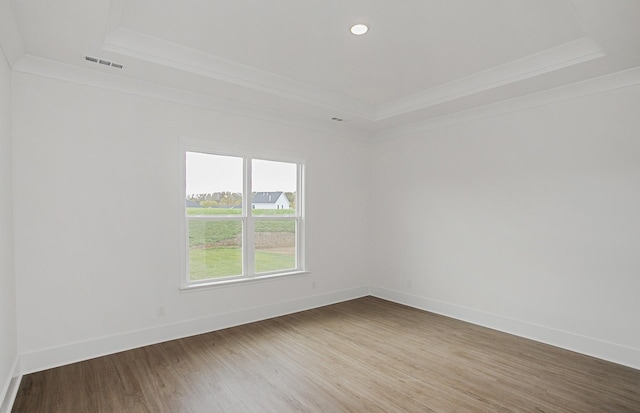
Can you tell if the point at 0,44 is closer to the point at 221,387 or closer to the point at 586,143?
the point at 221,387

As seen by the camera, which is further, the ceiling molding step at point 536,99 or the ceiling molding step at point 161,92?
the ceiling molding step at point 536,99

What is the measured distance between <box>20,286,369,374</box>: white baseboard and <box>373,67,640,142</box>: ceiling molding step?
2.94 m

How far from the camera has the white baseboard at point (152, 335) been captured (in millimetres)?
3018

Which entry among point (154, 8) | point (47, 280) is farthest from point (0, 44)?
point (47, 280)

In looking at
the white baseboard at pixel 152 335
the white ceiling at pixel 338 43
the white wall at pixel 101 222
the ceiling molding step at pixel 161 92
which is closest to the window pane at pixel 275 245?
the white wall at pixel 101 222

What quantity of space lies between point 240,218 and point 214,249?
20.0 inches

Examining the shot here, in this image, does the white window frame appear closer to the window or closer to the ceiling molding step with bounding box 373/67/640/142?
the window

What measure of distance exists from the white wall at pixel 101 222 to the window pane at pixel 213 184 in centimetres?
21

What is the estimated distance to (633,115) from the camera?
3.23 meters

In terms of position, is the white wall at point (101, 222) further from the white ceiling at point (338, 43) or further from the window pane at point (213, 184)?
the white ceiling at point (338, 43)

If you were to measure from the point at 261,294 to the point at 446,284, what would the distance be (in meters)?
2.54

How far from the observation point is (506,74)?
352cm

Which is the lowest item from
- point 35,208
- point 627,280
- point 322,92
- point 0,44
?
point 627,280

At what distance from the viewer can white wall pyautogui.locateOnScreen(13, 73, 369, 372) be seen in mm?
3004
